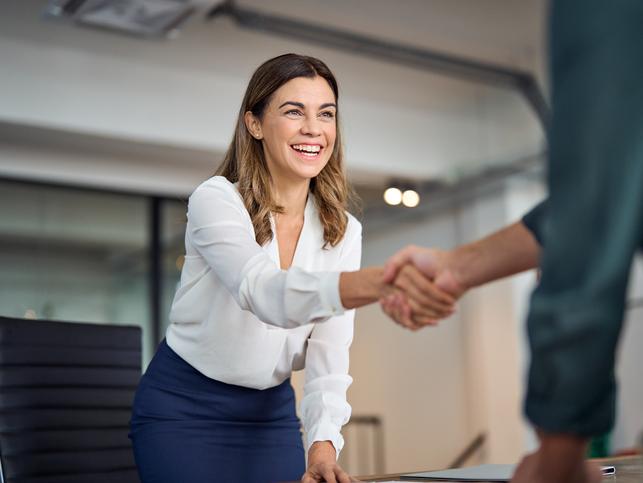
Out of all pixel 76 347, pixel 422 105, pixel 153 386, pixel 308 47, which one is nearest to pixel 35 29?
pixel 308 47

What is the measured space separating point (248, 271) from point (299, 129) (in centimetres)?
51

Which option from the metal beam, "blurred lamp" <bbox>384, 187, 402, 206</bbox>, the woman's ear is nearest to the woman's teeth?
the woman's ear

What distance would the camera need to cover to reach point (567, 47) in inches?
32.2

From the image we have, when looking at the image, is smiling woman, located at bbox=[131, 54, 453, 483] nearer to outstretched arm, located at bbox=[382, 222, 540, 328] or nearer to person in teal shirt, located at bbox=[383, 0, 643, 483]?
outstretched arm, located at bbox=[382, 222, 540, 328]

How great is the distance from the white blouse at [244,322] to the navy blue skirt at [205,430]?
0.04 m

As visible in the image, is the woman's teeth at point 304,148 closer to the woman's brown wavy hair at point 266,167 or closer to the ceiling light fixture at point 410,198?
the woman's brown wavy hair at point 266,167

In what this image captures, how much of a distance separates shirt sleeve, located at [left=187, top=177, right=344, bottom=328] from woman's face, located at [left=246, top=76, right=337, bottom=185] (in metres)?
0.18

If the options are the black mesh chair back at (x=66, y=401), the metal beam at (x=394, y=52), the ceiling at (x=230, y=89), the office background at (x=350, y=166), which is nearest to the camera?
the black mesh chair back at (x=66, y=401)

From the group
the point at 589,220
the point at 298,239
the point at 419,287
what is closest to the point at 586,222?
the point at 589,220

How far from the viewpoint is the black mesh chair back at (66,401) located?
1.99 m

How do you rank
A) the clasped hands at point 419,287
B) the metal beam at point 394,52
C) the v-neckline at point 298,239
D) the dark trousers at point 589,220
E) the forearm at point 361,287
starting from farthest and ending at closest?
the metal beam at point 394,52 < the v-neckline at point 298,239 < the forearm at point 361,287 < the clasped hands at point 419,287 < the dark trousers at point 589,220

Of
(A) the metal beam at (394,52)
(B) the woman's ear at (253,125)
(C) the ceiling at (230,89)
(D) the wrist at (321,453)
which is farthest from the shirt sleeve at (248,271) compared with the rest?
(A) the metal beam at (394,52)

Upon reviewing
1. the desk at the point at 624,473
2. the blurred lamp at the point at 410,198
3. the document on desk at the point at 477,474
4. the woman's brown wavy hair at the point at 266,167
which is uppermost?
the blurred lamp at the point at 410,198

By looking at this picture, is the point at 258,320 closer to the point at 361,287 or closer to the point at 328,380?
the point at 328,380
